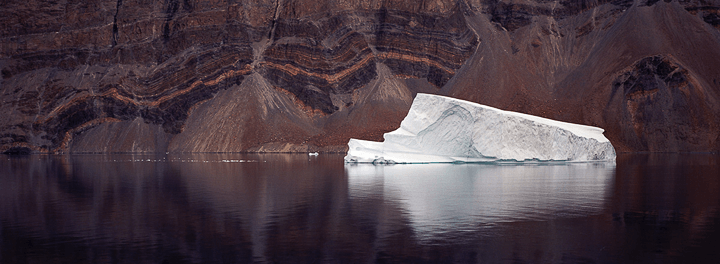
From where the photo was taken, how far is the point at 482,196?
2420 centimetres

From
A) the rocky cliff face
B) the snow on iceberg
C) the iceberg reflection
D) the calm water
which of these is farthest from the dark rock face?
the calm water

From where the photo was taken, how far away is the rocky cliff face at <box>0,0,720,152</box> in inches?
3937

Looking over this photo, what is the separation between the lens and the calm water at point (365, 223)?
44.3 feet


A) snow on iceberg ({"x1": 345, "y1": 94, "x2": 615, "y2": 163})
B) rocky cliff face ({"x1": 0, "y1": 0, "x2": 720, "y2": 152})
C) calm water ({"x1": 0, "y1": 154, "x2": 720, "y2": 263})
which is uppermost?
rocky cliff face ({"x1": 0, "y1": 0, "x2": 720, "y2": 152})

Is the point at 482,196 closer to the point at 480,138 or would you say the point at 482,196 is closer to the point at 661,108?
the point at 480,138

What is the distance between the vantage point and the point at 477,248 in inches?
552

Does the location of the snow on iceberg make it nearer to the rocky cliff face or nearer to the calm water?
the calm water

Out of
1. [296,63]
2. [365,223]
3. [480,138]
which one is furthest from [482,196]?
[296,63]

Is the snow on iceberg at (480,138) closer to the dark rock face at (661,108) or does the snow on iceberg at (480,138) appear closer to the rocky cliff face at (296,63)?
the dark rock face at (661,108)

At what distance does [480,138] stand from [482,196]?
22.2 m

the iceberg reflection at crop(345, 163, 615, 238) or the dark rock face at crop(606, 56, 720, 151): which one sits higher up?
the dark rock face at crop(606, 56, 720, 151)

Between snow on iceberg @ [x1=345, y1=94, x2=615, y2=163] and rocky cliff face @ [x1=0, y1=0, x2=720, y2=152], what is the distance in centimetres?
4803

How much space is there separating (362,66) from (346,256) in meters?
96.6

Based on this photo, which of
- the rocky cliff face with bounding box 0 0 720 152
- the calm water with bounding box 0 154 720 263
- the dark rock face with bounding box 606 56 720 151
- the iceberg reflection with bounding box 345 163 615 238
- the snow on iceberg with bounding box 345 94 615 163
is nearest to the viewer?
the calm water with bounding box 0 154 720 263
